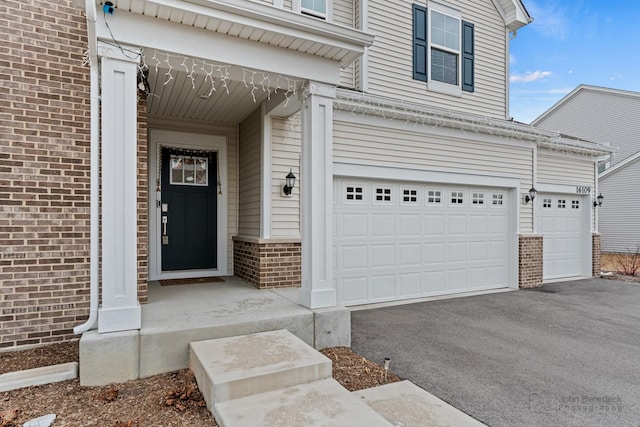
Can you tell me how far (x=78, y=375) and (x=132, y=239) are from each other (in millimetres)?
1192

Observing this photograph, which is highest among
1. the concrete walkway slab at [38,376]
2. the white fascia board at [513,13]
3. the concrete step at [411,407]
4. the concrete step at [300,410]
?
the white fascia board at [513,13]

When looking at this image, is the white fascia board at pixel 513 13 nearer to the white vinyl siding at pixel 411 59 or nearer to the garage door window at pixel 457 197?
the white vinyl siding at pixel 411 59

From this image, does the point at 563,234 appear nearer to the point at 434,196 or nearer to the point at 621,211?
the point at 434,196

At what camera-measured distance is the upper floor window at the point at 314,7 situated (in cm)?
625

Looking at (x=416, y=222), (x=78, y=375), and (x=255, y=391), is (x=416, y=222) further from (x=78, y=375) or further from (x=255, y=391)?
(x=78, y=375)

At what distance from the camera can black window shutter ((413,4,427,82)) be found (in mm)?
7203

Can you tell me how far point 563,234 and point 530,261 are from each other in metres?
1.92

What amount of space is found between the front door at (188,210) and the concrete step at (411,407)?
4.01 meters

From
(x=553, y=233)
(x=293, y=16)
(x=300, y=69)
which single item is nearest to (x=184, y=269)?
(x=300, y=69)

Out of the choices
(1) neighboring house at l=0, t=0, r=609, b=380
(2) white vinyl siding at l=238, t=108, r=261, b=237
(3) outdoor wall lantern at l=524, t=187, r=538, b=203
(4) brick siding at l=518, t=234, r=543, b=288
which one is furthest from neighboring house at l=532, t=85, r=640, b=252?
(2) white vinyl siding at l=238, t=108, r=261, b=237

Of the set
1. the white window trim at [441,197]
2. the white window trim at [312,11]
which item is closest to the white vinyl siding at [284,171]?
the white window trim at [312,11]

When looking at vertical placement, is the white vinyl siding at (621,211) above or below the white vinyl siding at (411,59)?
below

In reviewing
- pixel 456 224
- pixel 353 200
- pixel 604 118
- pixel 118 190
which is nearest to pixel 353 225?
pixel 353 200

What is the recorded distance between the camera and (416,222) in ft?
21.5
